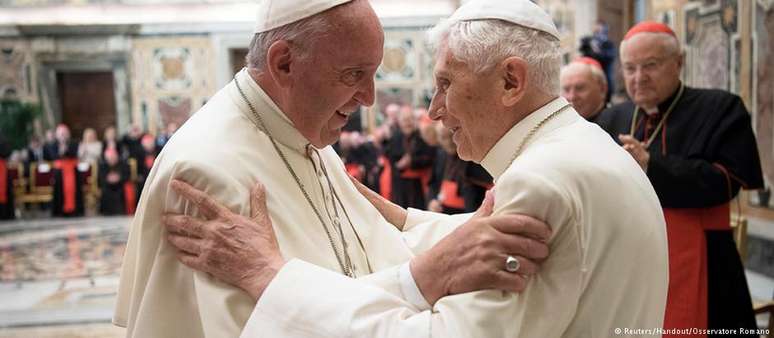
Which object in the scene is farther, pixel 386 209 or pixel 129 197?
pixel 129 197

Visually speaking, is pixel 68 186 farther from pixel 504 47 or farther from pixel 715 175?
pixel 504 47

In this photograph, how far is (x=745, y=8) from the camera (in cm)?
630

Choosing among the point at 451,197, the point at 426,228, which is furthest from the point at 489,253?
the point at 451,197

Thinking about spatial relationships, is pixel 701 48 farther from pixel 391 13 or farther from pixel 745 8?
pixel 391 13

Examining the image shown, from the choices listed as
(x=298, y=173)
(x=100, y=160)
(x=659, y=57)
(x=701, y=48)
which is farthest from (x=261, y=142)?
(x=100, y=160)

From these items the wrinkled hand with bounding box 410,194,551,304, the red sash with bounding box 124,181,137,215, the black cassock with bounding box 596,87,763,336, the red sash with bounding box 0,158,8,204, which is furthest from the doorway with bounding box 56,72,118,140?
the wrinkled hand with bounding box 410,194,551,304

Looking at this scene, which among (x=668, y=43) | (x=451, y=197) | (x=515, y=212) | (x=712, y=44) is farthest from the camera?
(x=712, y=44)

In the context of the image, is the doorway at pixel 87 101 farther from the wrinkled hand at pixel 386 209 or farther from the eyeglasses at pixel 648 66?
the wrinkled hand at pixel 386 209

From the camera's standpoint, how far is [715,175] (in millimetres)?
3393

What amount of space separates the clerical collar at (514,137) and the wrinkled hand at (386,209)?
79 centimetres

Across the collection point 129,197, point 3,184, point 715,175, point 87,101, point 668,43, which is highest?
point 668,43

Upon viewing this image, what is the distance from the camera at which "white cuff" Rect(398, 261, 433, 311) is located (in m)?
1.65

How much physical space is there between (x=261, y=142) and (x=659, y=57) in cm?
→ 234

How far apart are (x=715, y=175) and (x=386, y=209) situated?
164 cm
